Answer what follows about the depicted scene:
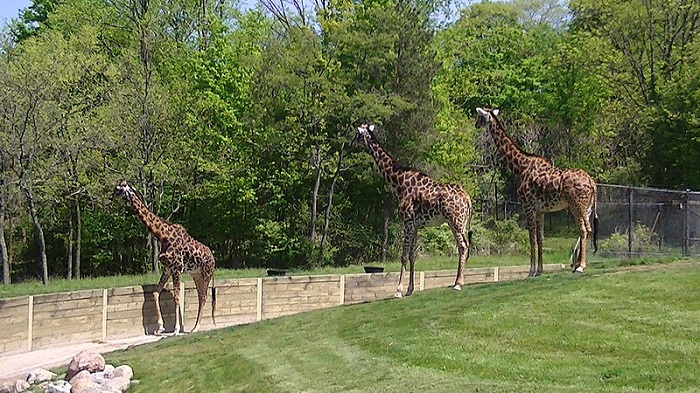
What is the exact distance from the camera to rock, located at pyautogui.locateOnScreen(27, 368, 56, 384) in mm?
14961

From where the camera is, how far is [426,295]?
1695cm

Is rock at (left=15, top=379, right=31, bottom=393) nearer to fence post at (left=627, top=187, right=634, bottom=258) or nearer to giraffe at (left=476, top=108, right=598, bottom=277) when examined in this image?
giraffe at (left=476, top=108, right=598, bottom=277)

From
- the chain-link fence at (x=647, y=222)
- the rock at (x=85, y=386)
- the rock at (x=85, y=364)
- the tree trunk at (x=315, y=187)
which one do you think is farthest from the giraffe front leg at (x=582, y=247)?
the tree trunk at (x=315, y=187)

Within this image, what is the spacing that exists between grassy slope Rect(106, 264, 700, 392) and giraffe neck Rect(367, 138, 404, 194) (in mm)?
3075

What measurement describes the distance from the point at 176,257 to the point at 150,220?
1.32m

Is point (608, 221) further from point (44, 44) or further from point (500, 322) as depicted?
point (44, 44)

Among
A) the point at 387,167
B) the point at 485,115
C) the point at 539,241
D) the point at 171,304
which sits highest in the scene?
the point at 485,115

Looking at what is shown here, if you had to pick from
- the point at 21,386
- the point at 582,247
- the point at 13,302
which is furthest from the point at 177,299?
the point at 582,247

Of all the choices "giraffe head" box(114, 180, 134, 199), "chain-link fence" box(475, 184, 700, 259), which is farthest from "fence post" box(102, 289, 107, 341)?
"chain-link fence" box(475, 184, 700, 259)

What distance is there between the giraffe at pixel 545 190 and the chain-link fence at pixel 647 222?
6.60 meters

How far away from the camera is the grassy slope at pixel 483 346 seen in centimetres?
1025

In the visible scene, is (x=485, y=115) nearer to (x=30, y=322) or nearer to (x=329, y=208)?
(x=30, y=322)

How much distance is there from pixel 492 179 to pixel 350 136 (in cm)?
1341

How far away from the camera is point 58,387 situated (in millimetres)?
13703
